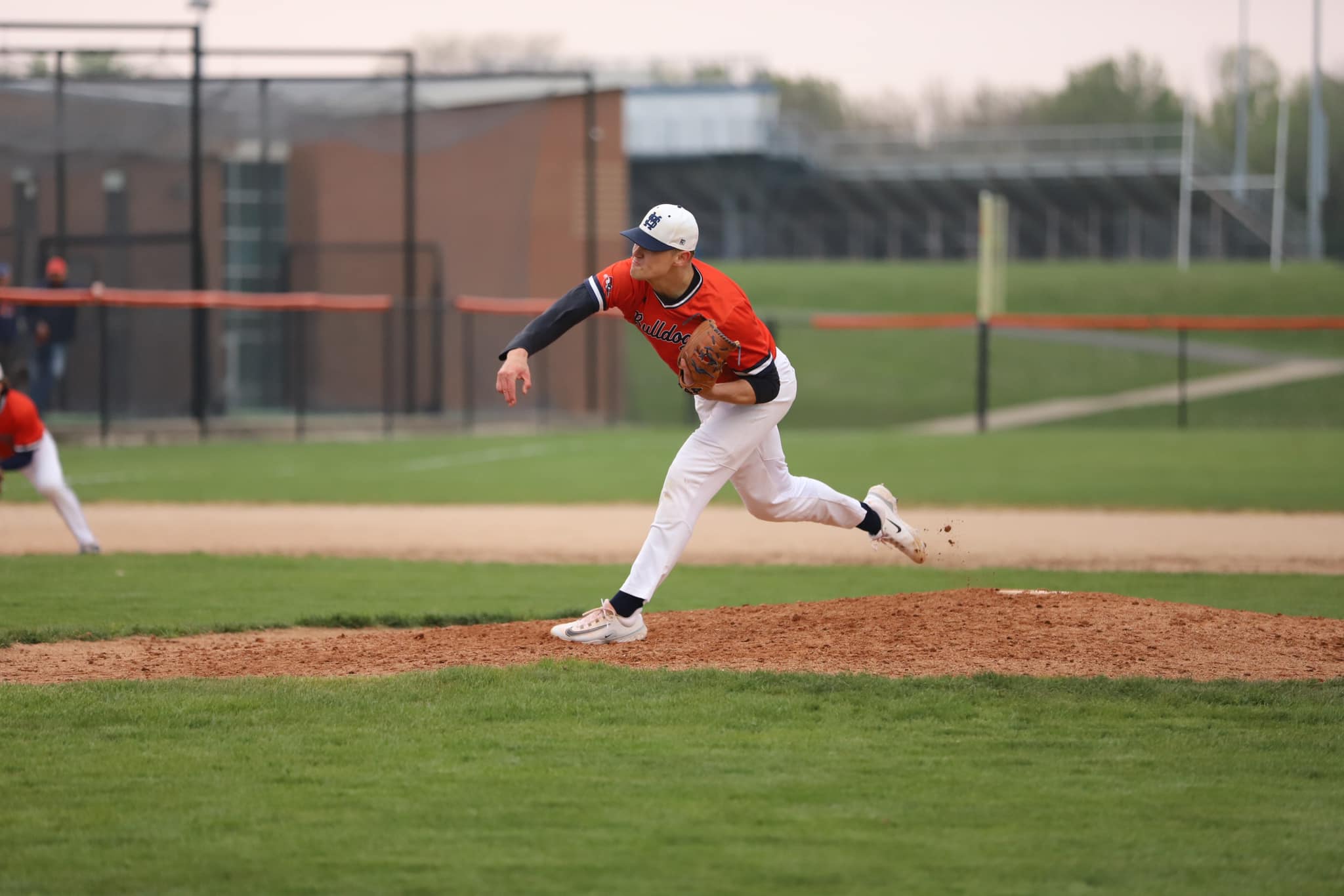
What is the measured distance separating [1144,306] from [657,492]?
3298 centimetres

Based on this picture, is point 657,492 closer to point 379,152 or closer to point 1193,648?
point 1193,648

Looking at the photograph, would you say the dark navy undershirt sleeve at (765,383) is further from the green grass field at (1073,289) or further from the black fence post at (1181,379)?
the green grass field at (1073,289)

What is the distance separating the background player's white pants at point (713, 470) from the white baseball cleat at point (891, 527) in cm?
78

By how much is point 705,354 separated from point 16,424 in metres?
5.83

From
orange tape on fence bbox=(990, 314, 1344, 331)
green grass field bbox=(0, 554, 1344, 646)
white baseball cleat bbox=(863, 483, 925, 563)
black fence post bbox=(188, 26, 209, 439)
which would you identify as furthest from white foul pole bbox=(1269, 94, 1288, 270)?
white baseball cleat bbox=(863, 483, 925, 563)

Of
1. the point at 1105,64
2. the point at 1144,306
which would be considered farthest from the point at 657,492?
the point at 1105,64

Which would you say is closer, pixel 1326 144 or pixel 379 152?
pixel 379 152

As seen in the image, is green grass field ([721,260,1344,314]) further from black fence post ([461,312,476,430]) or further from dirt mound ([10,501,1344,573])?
dirt mound ([10,501,1344,573])

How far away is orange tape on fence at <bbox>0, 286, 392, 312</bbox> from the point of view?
1948 cm

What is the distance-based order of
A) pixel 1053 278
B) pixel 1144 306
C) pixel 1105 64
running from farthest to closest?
1. pixel 1105 64
2. pixel 1053 278
3. pixel 1144 306

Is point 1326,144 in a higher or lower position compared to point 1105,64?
lower

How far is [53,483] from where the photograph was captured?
33.5 ft

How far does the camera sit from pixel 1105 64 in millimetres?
79250

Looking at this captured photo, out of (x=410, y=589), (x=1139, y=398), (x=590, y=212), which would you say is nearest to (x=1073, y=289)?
(x=1139, y=398)
